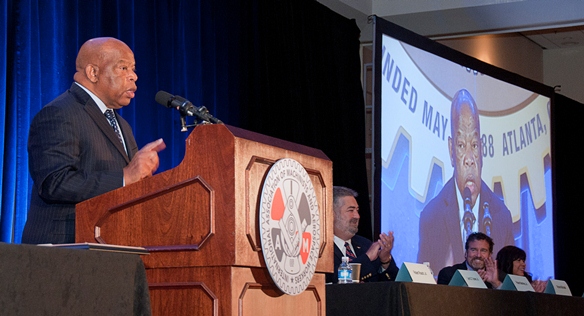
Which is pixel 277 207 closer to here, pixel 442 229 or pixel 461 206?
pixel 442 229

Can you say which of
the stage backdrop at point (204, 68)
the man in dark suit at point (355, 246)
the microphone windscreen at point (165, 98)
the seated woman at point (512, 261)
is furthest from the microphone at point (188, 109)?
the seated woman at point (512, 261)

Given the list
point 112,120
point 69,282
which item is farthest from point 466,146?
point 69,282

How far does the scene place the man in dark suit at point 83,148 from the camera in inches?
82.0

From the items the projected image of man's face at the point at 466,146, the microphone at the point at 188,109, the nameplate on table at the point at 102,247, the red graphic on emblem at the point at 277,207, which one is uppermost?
the projected image of man's face at the point at 466,146

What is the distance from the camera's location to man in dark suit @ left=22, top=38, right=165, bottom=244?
2082 millimetres

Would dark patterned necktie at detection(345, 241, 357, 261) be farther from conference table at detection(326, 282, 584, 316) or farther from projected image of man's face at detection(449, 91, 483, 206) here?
conference table at detection(326, 282, 584, 316)

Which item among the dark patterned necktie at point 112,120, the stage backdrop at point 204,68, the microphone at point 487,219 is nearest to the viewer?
the dark patterned necktie at point 112,120

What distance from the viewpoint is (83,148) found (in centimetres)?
223

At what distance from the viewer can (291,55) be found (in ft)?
18.9

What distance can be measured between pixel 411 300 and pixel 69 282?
1.26m

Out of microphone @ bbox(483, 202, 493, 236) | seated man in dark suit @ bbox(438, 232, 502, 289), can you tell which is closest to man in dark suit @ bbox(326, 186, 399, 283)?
seated man in dark suit @ bbox(438, 232, 502, 289)

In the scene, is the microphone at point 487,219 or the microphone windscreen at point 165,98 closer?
the microphone windscreen at point 165,98

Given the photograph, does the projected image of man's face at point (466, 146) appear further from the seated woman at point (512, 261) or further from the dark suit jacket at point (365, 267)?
the dark suit jacket at point (365, 267)

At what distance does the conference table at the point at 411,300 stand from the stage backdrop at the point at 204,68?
187cm
